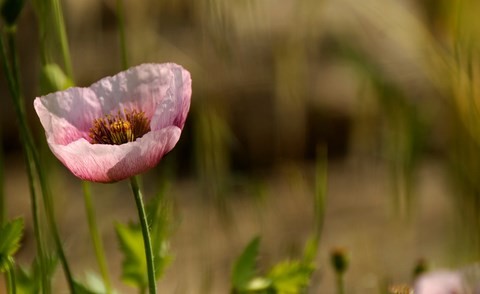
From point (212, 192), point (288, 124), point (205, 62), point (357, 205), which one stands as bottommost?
point (357, 205)

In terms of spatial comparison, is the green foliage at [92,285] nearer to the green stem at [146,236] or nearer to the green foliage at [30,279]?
the green foliage at [30,279]

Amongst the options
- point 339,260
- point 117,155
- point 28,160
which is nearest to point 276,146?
point 339,260

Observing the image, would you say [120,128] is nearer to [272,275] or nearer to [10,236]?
[10,236]

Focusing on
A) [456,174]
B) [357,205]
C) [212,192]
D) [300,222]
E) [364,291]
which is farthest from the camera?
[357,205]

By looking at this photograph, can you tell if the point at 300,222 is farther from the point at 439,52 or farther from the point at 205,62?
the point at 439,52

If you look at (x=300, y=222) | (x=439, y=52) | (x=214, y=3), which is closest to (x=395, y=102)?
(x=439, y=52)

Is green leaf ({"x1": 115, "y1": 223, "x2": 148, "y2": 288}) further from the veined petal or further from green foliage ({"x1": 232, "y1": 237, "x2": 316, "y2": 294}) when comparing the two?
the veined petal
